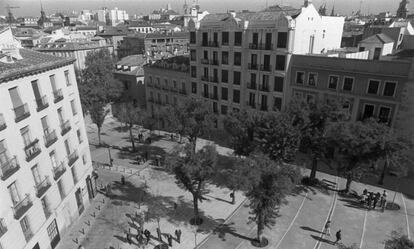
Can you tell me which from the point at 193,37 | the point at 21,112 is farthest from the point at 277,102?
the point at 21,112

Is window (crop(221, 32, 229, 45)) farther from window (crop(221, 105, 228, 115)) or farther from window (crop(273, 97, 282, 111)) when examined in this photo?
window (crop(273, 97, 282, 111))

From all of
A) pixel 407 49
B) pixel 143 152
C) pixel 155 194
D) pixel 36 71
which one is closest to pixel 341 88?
pixel 407 49

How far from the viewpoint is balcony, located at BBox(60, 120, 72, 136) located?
28898mm

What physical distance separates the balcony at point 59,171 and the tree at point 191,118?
50.9 feet

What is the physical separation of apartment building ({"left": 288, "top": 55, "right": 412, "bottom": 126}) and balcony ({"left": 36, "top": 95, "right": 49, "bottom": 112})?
28.9m

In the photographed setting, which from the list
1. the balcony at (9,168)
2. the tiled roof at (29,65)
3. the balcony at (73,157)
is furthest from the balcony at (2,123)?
the balcony at (73,157)

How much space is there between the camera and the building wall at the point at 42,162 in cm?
2134

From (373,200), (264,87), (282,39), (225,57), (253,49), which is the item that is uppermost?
(282,39)

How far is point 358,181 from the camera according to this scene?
36.8 metres

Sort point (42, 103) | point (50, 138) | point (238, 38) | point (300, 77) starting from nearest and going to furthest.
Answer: point (42, 103), point (50, 138), point (300, 77), point (238, 38)

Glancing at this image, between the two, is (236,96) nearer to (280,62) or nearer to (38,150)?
(280,62)

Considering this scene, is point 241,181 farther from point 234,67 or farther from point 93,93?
point 93,93

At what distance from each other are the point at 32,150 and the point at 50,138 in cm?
282

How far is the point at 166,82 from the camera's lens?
2330 inches
